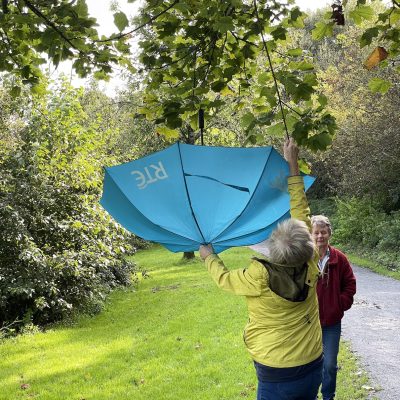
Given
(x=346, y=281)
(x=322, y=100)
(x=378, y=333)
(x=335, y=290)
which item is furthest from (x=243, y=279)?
(x=378, y=333)

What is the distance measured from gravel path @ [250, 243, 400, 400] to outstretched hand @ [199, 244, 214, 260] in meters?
3.63

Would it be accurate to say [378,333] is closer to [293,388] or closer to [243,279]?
[293,388]


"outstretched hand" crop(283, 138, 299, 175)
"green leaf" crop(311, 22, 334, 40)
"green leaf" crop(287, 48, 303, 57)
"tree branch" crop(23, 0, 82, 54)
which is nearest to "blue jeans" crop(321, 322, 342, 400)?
"outstretched hand" crop(283, 138, 299, 175)

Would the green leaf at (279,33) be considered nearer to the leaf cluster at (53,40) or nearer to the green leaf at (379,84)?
the green leaf at (379,84)

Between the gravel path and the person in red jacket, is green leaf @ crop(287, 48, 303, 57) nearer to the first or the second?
the person in red jacket

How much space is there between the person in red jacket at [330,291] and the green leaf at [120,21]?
258 centimetres

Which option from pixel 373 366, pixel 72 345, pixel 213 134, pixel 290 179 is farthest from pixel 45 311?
pixel 213 134

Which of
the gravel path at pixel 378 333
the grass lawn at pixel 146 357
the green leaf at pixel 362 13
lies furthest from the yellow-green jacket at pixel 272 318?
the gravel path at pixel 378 333

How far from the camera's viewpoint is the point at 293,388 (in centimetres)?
348

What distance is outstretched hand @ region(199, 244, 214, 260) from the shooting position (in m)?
3.70

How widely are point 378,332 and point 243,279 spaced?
261 inches

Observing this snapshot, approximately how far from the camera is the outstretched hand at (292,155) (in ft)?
12.9

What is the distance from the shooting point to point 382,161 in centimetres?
2098

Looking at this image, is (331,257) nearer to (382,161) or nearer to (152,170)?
(152,170)
